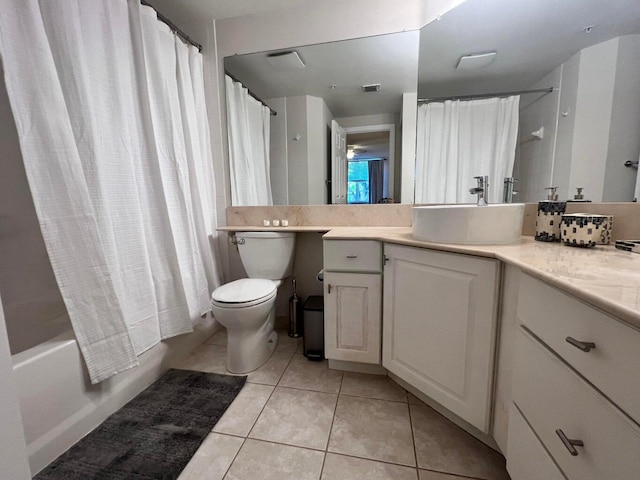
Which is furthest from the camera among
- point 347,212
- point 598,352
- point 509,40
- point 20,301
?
point 347,212

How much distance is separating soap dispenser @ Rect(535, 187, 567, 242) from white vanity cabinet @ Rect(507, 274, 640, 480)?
0.47 metres

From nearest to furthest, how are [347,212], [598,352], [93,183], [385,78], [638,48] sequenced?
[598,352], [638,48], [93,183], [385,78], [347,212]

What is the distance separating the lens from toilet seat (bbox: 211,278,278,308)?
52.5 inches

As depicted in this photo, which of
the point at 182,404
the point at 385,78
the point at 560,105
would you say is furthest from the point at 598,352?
the point at 385,78

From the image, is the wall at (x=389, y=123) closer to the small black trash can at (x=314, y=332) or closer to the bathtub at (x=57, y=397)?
the small black trash can at (x=314, y=332)

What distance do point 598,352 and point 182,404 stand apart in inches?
58.5

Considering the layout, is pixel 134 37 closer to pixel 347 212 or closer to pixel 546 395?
pixel 347 212

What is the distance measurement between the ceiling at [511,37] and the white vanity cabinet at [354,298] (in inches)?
40.0

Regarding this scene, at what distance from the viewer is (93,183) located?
104 cm

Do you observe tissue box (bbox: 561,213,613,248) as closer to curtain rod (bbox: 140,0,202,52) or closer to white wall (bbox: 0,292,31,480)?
white wall (bbox: 0,292,31,480)

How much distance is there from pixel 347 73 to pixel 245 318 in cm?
158

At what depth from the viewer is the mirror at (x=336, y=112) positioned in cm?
159

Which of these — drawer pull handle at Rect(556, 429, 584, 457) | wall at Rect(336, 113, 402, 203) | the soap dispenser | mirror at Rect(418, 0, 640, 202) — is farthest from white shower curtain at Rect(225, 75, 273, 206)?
drawer pull handle at Rect(556, 429, 584, 457)

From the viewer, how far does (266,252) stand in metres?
1.68
